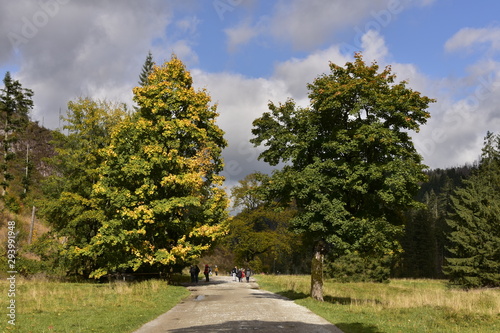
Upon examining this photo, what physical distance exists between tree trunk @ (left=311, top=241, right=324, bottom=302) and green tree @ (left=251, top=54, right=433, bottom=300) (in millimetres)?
54

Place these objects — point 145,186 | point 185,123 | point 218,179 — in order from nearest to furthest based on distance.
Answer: point 145,186
point 185,123
point 218,179

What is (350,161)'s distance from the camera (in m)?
20.7

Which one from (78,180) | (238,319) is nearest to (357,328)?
(238,319)

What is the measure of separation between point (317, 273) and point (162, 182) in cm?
1155

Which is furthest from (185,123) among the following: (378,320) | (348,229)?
(378,320)

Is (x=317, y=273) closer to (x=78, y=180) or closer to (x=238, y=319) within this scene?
(x=238, y=319)

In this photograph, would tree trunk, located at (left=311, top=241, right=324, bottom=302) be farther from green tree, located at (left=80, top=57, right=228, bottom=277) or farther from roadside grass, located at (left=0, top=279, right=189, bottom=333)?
green tree, located at (left=80, top=57, right=228, bottom=277)

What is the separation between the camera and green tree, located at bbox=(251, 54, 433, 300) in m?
19.0

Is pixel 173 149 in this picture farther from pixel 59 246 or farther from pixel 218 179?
pixel 59 246

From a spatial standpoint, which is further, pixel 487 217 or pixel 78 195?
pixel 487 217

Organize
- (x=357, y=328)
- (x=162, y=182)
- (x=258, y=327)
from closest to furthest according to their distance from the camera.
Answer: (x=258, y=327)
(x=357, y=328)
(x=162, y=182)

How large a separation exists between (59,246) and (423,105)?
28276mm

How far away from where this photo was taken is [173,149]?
26141mm

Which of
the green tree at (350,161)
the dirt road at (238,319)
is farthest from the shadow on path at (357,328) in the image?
the green tree at (350,161)
